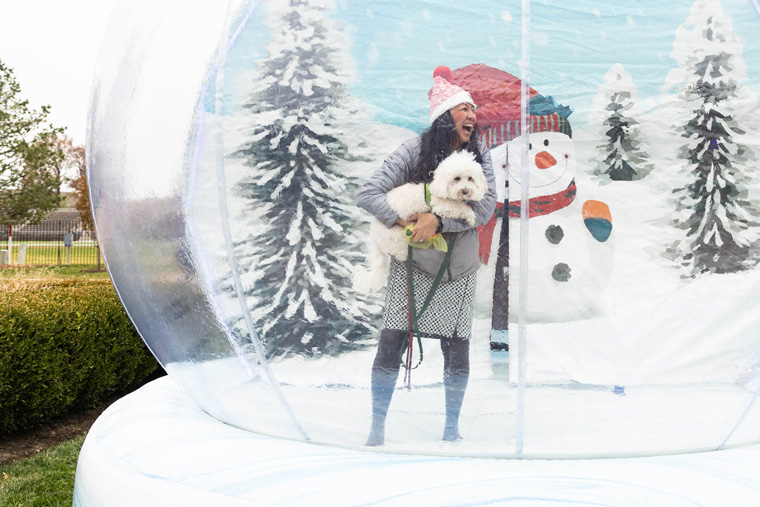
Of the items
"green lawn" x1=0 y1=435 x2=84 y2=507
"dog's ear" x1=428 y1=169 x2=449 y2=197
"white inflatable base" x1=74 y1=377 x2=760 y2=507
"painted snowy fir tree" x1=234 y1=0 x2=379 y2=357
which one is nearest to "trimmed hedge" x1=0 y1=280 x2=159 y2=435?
"green lawn" x1=0 y1=435 x2=84 y2=507

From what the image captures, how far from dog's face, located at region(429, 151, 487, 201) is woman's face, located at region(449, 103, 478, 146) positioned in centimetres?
5

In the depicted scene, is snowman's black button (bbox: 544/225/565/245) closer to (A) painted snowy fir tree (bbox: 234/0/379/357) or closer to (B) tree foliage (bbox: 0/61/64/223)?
(A) painted snowy fir tree (bbox: 234/0/379/357)

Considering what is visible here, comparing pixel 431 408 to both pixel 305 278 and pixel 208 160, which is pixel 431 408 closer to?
pixel 305 278

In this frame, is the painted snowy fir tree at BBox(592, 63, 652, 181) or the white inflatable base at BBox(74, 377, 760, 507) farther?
the painted snowy fir tree at BBox(592, 63, 652, 181)

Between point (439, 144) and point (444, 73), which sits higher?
point (444, 73)

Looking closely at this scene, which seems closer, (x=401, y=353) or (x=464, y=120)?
(x=464, y=120)

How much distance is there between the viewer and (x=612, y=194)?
226 cm

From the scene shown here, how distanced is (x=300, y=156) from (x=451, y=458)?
1.06 m

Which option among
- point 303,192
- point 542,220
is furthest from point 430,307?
point 303,192

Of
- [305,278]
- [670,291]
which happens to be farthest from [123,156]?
[670,291]

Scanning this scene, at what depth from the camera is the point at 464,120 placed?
7.40ft

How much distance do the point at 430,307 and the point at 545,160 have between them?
0.58 meters

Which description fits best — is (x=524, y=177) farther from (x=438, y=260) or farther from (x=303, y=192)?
(x=303, y=192)

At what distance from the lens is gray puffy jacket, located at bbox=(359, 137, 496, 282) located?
227 cm
